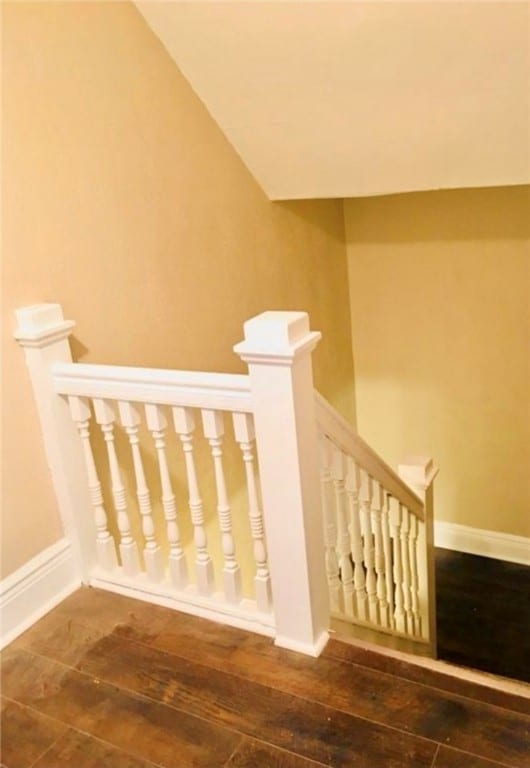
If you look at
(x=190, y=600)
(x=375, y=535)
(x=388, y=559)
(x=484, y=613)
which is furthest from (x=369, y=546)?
(x=484, y=613)

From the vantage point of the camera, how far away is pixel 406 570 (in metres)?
2.77

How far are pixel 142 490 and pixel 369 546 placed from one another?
34.2 inches

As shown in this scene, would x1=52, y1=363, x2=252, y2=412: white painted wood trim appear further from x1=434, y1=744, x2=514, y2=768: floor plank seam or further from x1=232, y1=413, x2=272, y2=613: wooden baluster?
x1=434, y1=744, x2=514, y2=768: floor plank seam

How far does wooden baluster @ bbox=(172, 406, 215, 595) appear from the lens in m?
1.85

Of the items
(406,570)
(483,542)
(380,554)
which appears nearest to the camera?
(380,554)

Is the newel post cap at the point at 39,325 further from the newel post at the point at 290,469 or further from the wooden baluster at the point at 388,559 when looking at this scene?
the wooden baluster at the point at 388,559

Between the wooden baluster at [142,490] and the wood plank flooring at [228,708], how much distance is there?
0.66 ft

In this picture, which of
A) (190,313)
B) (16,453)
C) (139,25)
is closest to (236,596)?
(16,453)

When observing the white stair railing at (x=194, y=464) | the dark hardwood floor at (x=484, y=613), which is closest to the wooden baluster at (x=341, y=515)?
the white stair railing at (x=194, y=464)

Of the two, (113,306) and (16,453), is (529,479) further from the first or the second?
(16,453)

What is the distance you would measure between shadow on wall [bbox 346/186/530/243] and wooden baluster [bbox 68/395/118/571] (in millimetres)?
2490

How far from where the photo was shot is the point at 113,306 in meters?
2.27

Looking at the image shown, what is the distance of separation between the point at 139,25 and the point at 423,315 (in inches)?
92.9

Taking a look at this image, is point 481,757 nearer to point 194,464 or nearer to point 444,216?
point 194,464
